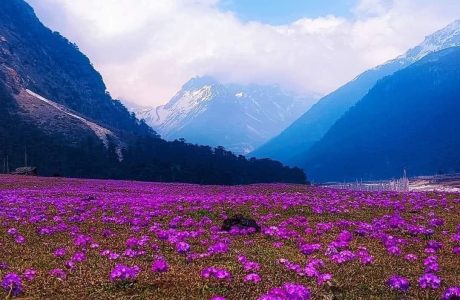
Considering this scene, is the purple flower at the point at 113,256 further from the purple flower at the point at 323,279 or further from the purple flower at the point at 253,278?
the purple flower at the point at 323,279

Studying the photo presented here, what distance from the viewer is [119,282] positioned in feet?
39.8

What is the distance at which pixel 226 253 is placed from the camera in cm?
1598

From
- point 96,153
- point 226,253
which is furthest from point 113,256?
point 96,153

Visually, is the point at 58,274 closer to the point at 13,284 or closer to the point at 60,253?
the point at 13,284

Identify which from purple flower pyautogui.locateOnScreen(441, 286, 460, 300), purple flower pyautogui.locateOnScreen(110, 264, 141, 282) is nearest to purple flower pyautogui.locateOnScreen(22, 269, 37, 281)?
purple flower pyautogui.locateOnScreen(110, 264, 141, 282)

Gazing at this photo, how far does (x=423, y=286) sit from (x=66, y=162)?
473 feet

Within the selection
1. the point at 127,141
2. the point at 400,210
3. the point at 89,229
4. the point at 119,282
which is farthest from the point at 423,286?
the point at 127,141

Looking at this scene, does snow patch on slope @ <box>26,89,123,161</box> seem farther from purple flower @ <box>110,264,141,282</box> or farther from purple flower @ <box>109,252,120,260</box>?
purple flower @ <box>110,264,141,282</box>

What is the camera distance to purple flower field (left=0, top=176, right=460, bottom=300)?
11680 millimetres

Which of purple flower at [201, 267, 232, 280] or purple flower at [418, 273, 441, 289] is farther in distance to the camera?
purple flower at [201, 267, 232, 280]

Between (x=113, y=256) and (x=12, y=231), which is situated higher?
(x=12, y=231)

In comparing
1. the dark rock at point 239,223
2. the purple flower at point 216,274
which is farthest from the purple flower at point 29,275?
the dark rock at point 239,223

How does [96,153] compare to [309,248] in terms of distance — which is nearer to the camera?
[309,248]

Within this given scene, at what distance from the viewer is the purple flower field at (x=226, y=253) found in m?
11.7
